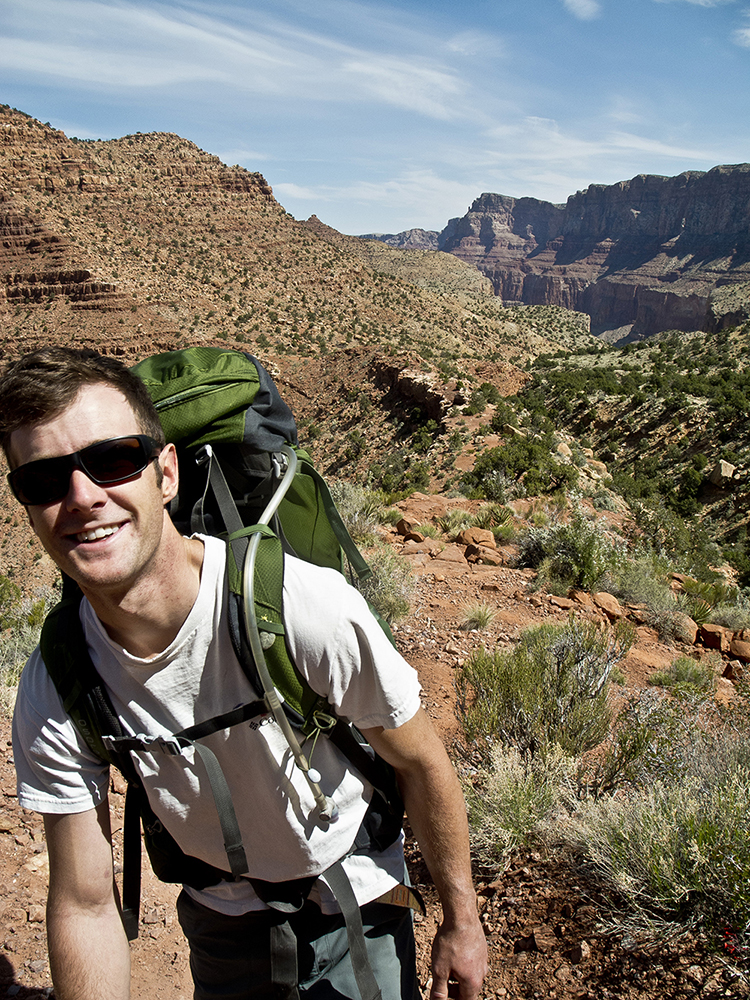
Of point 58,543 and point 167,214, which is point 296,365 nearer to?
point 167,214

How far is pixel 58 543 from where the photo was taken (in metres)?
1.23

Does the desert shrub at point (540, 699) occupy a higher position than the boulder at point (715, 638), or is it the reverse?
the desert shrub at point (540, 699)

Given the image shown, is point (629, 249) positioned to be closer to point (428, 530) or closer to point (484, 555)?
point (428, 530)

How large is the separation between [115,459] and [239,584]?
0.36 meters

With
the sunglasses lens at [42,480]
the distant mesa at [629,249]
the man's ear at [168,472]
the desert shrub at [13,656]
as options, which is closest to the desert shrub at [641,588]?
the desert shrub at [13,656]

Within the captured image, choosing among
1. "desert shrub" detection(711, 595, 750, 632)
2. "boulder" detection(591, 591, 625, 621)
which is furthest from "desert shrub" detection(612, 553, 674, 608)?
"desert shrub" detection(711, 595, 750, 632)

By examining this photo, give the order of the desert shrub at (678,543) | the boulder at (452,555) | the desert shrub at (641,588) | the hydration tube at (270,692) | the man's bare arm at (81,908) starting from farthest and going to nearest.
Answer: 1. the desert shrub at (678,543)
2. the boulder at (452,555)
3. the desert shrub at (641,588)
4. the man's bare arm at (81,908)
5. the hydration tube at (270,692)

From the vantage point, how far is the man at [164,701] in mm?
1220

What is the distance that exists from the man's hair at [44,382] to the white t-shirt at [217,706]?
41cm

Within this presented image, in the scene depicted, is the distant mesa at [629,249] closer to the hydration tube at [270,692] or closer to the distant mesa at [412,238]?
→ the distant mesa at [412,238]

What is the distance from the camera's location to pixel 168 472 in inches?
55.2

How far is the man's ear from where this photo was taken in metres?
1.37

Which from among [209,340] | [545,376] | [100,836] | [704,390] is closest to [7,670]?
[100,836]

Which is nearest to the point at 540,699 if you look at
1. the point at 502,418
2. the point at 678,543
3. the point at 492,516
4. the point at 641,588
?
the point at 641,588
